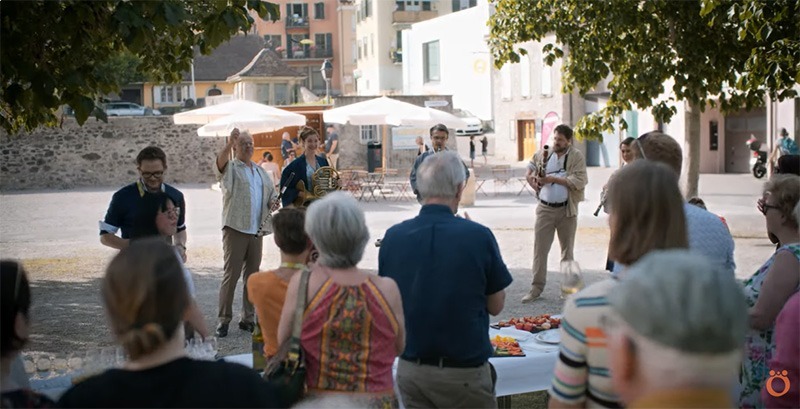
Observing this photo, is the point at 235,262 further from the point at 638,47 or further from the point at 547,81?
the point at 547,81

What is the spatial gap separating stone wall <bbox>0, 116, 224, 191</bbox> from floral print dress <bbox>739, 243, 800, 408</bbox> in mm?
27258

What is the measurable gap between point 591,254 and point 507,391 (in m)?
8.91

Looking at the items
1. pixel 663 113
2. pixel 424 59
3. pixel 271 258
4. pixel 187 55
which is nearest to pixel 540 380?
pixel 187 55

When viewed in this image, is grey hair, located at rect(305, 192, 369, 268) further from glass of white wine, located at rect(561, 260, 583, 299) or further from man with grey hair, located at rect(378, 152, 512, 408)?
glass of white wine, located at rect(561, 260, 583, 299)

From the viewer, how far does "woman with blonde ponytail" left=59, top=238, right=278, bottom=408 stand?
2.45 meters

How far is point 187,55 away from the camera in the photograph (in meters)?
9.04

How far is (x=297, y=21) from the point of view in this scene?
3095 inches

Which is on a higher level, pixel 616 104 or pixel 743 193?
pixel 616 104

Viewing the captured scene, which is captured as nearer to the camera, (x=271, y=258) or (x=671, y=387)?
(x=671, y=387)

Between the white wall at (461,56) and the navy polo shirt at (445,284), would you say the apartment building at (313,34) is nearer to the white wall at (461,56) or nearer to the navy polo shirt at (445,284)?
the white wall at (461,56)

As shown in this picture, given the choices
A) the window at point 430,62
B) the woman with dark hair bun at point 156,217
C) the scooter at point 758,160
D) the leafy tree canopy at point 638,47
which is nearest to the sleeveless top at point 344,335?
the woman with dark hair bun at point 156,217

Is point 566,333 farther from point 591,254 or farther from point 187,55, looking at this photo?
point 591,254

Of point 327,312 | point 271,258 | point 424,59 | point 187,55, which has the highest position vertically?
point 424,59

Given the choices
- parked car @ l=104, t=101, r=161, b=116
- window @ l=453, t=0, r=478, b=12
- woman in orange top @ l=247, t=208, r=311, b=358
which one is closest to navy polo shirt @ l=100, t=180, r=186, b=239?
woman in orange top @ l=247, t=208, r=311, b=358
